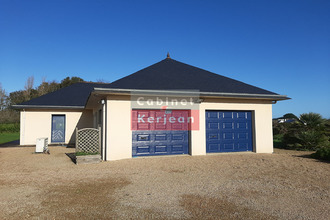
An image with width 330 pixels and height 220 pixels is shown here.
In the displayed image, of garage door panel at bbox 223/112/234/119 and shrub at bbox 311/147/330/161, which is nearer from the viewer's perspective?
shrub at bbox 311/147/330/161

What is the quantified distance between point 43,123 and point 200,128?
12.0 m

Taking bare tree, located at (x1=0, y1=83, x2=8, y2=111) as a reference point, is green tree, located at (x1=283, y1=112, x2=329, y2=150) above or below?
below

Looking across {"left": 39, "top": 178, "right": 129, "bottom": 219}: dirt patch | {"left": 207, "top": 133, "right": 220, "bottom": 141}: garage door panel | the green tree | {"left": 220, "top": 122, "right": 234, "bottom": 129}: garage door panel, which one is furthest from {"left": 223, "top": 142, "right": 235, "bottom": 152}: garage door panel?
{"left": 39, "top": 178, "right": 129, "bottom": 219}: dirt patch

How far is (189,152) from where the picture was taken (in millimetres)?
9648

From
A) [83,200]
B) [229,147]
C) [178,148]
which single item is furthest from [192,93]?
[83,200]

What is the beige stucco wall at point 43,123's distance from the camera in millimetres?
15016

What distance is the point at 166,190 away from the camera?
4.81m

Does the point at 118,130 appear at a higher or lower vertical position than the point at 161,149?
higher

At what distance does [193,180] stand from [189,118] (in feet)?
14.3

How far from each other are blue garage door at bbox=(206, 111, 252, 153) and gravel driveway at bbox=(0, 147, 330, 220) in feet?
7.09

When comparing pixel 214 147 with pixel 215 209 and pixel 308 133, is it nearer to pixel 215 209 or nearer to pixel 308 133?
pixel 308 133

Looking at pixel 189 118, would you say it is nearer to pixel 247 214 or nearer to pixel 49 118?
pixel 247 214

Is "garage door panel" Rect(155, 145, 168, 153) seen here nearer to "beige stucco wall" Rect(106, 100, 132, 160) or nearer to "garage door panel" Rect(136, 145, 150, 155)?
"garage door panel" Rect(136, 145, 150, 155)

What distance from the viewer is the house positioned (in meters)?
8.66
